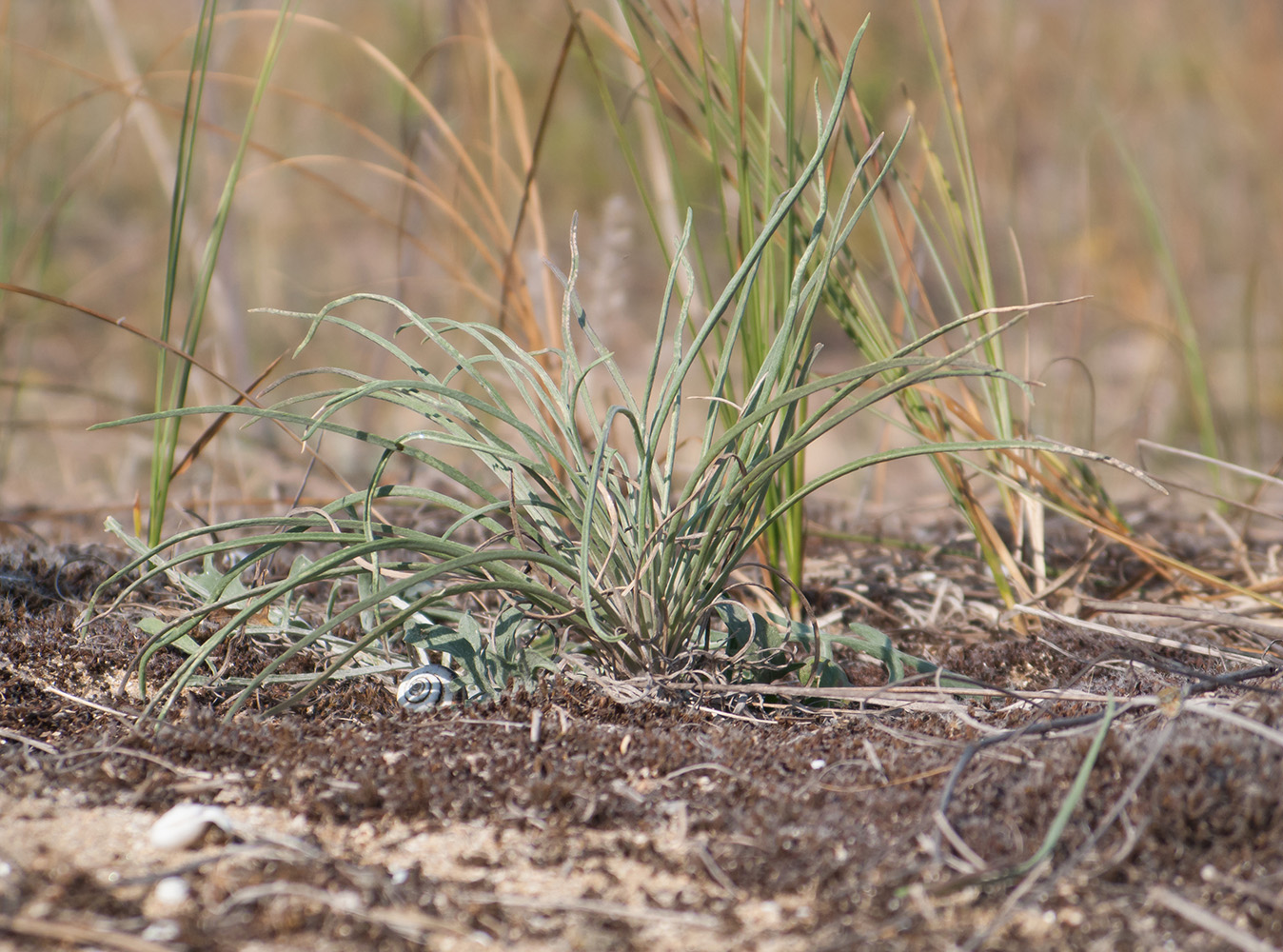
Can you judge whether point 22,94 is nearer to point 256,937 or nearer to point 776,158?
point 776,158

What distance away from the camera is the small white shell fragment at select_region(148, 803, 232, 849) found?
2.99 ft

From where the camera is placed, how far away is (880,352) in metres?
1.50

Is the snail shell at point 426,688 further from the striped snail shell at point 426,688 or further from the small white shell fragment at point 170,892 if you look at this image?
the small white shell fragment at point 170,892

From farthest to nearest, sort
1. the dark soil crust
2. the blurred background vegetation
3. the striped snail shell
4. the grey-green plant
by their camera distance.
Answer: the blurred background vegetation, the striped snail shell, the grey-green plant, the dark soil crust

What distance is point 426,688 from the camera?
4.00ft

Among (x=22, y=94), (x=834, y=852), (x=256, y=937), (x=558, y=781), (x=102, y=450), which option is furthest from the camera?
(x=22, y=94)

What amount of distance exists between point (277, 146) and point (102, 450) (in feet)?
9.76

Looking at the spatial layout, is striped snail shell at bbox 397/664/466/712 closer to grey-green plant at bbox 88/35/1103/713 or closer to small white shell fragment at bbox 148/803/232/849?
grey-green plant at bbox 88/35/1103/713

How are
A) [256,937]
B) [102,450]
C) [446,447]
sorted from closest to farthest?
[256,937], [102,450], [446,447]

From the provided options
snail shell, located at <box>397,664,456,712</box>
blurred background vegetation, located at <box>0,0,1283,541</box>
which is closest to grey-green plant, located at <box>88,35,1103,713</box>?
snail shell, located at <box>397,664,456,712</box>

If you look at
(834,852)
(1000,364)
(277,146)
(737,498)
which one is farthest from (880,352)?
(277,146)

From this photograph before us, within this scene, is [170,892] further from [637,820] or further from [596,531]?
[596,531]

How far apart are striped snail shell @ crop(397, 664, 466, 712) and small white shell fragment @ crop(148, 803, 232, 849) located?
0.29 metres

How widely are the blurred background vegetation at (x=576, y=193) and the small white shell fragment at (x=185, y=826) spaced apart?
1859 millimetres
